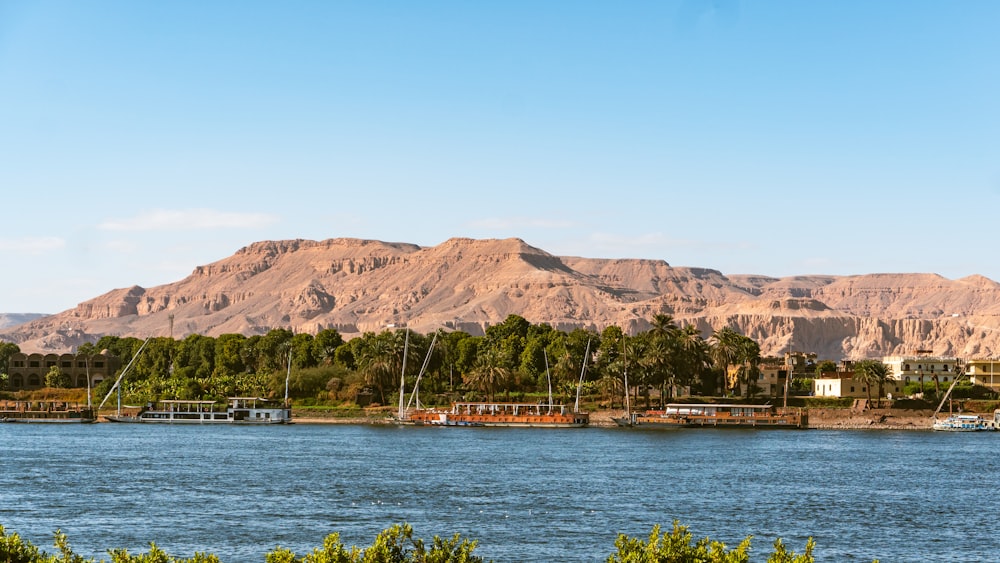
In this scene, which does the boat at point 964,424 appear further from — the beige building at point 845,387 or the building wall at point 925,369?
the building wall at point 925,369

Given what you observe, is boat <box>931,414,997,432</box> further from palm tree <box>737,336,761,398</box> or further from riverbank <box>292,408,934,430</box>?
palm tree <box>737,336,761,398</box>

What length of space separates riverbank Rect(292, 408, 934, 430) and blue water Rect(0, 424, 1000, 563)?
21.6 meters

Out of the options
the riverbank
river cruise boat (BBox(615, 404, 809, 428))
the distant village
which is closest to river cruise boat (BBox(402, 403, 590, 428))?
the riverbank

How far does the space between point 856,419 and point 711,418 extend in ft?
51.1

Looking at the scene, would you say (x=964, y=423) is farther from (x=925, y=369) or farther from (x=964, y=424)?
(x=925, y=369)

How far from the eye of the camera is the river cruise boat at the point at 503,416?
139 meters

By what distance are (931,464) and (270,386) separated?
92220 millimetres

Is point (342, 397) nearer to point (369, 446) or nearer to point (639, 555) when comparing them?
point (369, 446)

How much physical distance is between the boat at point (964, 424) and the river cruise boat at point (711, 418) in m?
13.5

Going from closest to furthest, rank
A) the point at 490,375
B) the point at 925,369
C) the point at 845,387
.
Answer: the point at 490,375
the point at 845,387
the point at 925,369

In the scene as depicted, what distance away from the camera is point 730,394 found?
164 meters

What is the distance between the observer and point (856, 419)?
5531 inches

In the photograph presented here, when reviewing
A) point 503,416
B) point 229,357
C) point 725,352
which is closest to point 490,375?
point 503,416

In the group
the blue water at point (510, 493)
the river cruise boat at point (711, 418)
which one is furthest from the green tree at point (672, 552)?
the river cruise boat at point (711, 418)
